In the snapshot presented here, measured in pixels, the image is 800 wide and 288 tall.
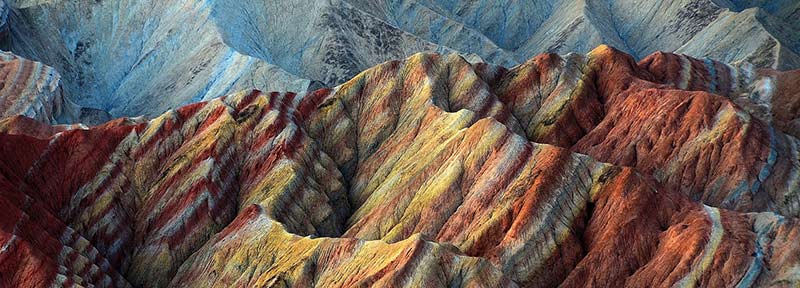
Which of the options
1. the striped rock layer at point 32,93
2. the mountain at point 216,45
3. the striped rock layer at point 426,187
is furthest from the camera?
the mountain at point 216,45

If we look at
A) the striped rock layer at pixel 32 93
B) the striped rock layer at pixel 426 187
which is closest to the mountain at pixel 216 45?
the striped rock layer at pixel 32 93

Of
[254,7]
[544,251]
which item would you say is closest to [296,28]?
[254,7]

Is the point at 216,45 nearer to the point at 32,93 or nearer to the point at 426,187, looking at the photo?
the point at 32,93

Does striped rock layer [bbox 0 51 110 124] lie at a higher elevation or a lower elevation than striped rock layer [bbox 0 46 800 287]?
higher

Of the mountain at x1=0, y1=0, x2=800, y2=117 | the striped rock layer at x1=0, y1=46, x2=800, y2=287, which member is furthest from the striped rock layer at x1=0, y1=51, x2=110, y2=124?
the mountain at x1=0, y1=0, x2=800, y2=117

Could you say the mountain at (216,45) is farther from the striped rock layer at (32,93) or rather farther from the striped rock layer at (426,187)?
the striped rock layer at (426,187)

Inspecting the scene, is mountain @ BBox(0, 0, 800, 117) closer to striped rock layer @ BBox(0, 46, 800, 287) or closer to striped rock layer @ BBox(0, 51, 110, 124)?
striped rock layer @ BBox(0, 51, 110, 124)

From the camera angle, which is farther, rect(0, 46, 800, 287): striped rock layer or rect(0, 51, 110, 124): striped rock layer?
rect(0, 51, 110, 124): striped rock layer

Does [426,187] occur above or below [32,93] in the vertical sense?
below

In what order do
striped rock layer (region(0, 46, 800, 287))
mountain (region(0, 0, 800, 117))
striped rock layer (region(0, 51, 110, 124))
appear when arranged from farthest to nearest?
1. mountain (region(0, 0, 800, 117))
2. striped rock layer (region(0, 51, 110, 124))
3. striped rock layer (region(0, 46, 800, 287))

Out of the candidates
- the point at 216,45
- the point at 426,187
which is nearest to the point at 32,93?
the point at 216,45
